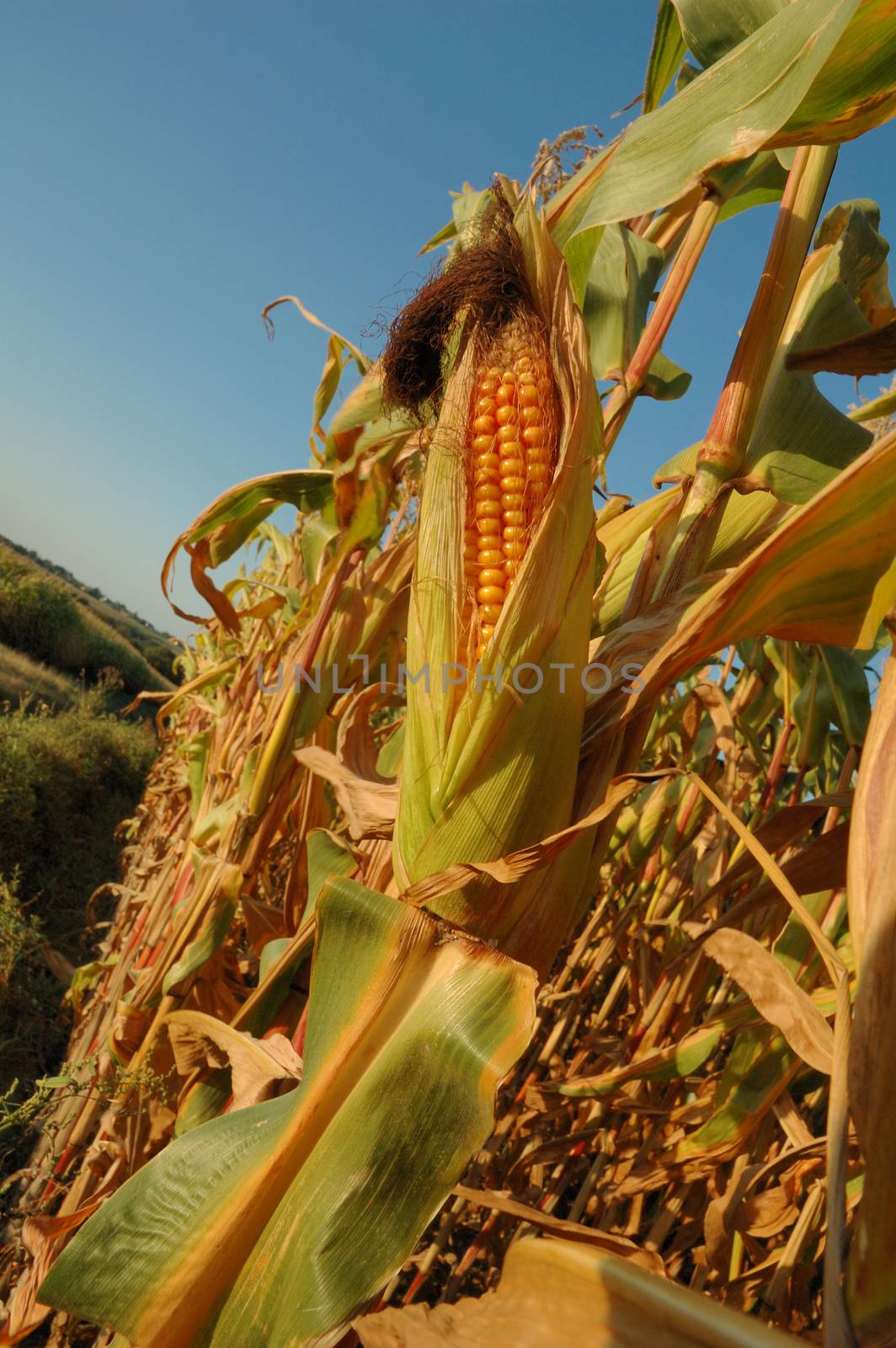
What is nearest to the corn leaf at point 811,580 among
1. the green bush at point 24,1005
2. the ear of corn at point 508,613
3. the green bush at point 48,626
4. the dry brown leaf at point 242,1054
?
the ear of corn at point 508,613

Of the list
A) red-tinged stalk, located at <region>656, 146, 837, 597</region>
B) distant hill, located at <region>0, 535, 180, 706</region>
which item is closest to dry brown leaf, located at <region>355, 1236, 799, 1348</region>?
red-tinged stalk, located at <region>656, 146, 837, 597</region>

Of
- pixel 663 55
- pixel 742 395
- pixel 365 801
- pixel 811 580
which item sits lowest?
pixel 365 801

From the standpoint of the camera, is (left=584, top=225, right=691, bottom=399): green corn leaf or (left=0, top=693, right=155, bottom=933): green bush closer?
(left=584, top=225, right=691, bottom=399): green corn leaf

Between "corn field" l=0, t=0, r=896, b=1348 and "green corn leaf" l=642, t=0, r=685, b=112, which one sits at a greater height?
"green corn leaf" l=642, t=0, r=685, b=112

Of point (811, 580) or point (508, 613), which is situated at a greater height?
point (811, 580)

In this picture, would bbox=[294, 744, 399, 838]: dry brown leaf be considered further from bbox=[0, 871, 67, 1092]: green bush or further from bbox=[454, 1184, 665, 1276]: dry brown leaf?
bbox=[0, 871, 67, 1092]: green bush

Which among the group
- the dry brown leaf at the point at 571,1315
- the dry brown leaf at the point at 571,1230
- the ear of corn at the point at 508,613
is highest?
the ear of corn at the point at 508,613

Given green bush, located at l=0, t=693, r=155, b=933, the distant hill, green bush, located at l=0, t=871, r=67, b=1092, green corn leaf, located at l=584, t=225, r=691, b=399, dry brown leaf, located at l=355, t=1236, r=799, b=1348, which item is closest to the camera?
dry brown leaf, located at l=355, t=1236, r=799, b=1348

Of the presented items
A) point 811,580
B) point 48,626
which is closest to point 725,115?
point 811,580

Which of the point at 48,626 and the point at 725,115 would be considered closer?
the point at 725,115

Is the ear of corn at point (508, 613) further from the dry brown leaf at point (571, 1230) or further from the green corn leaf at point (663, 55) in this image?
the green corn leaf at point (663, 55)

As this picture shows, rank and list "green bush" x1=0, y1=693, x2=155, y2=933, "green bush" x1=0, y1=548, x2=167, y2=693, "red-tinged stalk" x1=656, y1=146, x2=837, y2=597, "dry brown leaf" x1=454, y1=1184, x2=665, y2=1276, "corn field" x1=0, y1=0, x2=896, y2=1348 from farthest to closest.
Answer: "green bush" x1=0, y1=548, x2=167, y2=693, "green bush" x1=0, y1=693, x2=155, y2=933, "red-tinged stalk" x1=656, y1=146, x2=837, y2=597, "dry brown leaf" x1=454, y1=1184, x2=665, y2=1276, "corn field" x1=0, y1=0, x2=896, y2=1348

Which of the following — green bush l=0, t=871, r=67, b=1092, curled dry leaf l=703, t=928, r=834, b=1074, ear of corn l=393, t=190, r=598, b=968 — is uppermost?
ear of corn l=393, t=190, r=598, b=968

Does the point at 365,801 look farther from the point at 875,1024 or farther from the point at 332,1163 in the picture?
the point at 875,1024
